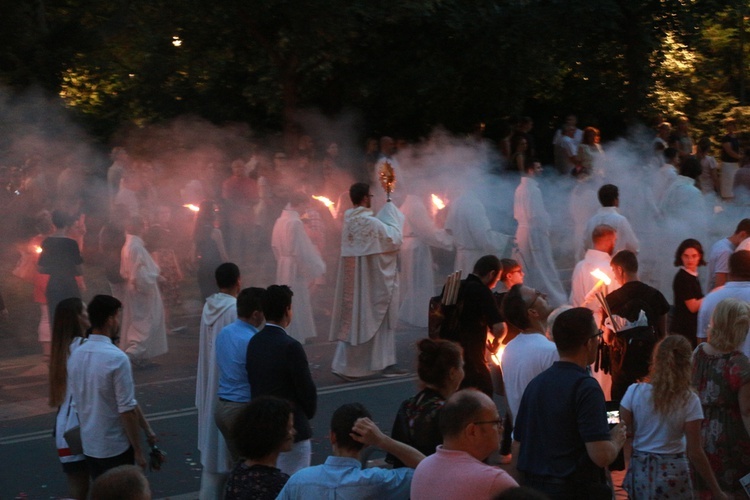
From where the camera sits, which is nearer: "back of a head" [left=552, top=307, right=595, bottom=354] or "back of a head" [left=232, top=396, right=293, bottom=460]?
"back of a head" [left=232, top=396, right=293, bottom=460]

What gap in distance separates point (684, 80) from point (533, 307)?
1767 centimetres

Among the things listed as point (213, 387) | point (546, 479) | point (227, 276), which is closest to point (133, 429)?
point (213, 387)

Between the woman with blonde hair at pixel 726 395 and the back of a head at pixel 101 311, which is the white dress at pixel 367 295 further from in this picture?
the woman with blonde hair at pixel 726 395

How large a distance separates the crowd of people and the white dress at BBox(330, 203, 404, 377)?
21 millimetres

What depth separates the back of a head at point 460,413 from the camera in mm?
4027

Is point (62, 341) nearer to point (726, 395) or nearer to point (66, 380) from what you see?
point (66, 380)

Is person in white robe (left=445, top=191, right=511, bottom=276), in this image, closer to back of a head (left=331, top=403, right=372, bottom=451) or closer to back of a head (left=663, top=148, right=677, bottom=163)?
back of a head (left=663, top=148, right=677, bottom=163)

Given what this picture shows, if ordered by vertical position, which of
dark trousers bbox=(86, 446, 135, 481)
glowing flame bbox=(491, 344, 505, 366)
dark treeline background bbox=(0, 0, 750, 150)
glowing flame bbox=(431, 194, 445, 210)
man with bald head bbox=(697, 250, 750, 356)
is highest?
dark treeline background bbox=(0, 0, 750, 150)

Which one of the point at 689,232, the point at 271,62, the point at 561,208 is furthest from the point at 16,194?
the point at 689,232

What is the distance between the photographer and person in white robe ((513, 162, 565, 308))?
44.8 feet

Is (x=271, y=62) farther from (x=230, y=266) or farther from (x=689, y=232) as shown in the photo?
(x=230, y=266)

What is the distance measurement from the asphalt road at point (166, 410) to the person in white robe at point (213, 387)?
45 cm

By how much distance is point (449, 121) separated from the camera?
66.8ft

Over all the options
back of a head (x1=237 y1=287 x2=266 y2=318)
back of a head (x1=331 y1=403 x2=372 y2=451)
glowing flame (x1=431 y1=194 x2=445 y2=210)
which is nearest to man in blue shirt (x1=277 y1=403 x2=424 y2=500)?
back of a head (x1=331 y1=403 x2=372 y2=451)
